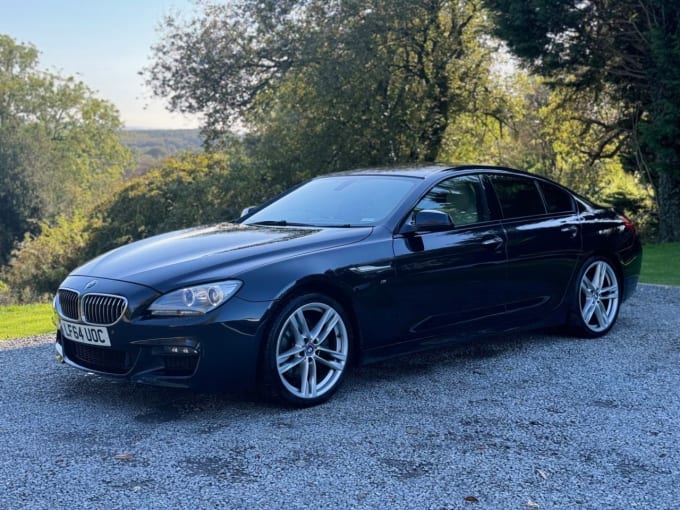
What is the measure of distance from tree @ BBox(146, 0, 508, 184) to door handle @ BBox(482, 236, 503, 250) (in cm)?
1641

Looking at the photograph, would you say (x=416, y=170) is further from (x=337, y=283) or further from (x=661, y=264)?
(x=661, y=264)

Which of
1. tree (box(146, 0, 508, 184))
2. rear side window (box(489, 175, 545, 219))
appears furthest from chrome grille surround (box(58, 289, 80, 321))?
tree (box(146, 0, 508, 184))

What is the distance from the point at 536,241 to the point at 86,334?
3.68 meters

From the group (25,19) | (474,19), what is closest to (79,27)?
(25,19)

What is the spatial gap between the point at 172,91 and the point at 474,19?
973 centimetres

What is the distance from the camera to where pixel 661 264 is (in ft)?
44.5

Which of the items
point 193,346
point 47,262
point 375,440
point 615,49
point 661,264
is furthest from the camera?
point 47,262

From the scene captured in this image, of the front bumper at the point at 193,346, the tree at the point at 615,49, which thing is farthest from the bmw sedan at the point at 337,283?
the tree at the point at 615,49

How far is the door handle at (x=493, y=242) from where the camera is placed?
19.6 feet

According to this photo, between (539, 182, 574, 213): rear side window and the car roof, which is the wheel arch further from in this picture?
(539, 182, 574, 213): rear side window

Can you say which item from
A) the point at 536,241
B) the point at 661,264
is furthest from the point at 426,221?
the point at 661,264

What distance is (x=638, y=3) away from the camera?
1560 cm

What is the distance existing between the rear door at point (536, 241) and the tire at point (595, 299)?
0.81 ft

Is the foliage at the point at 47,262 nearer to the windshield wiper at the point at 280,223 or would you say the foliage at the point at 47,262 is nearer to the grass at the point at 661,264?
the grass at the point at 661,264
